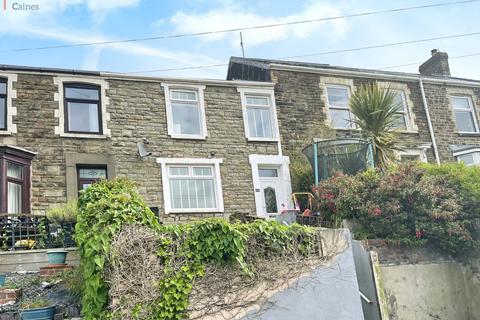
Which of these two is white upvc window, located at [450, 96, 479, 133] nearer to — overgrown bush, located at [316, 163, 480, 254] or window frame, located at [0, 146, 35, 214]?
overgrown bush, located at [316, 163, 480, 254]

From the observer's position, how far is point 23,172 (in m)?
13.3

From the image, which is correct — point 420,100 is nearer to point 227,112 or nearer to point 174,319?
point 227,112

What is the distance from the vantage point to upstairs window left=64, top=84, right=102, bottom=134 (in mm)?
14586

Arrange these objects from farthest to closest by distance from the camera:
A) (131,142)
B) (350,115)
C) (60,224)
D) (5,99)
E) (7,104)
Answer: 1. (350,115)
2. (131,142)
3. (5,99)
4. (7,104)
5. (60,224)

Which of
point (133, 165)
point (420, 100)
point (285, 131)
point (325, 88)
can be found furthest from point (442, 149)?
point (133, 165)

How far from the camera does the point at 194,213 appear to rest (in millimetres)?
14617

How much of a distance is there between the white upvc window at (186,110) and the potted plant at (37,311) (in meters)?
8.54

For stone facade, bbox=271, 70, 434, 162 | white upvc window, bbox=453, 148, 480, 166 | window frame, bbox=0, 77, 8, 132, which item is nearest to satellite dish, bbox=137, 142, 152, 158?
window frame, bbox=0, 77, 8, 132

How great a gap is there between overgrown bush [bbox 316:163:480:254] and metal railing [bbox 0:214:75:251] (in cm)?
579

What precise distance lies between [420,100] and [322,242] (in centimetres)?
1249

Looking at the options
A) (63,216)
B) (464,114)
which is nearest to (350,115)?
(464,114)

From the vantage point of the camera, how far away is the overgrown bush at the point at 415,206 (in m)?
9.87

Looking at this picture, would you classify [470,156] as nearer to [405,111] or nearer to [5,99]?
[405,111]

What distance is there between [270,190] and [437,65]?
1096cm
